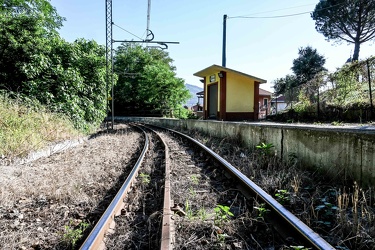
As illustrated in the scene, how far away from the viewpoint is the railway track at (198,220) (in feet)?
7.01

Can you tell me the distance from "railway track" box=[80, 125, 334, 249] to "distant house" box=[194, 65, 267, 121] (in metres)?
13.4

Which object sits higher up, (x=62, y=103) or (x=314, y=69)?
(x=314, y=69)

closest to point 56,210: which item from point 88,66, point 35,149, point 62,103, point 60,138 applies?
point 35,149

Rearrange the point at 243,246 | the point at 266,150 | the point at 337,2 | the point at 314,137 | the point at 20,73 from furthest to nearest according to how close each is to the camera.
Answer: the point at 337,2
the point at 20,73
the point at 266,150
the point at 314,137
the point at 243,246

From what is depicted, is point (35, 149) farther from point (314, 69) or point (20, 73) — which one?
point (314, 69)

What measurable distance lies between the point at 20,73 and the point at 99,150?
15.1ft

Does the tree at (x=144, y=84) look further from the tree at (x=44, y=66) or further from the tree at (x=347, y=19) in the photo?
the tree at (x=347, y=19)

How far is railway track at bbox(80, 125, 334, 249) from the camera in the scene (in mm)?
2137

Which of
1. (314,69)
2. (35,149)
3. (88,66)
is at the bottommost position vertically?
(35,149)

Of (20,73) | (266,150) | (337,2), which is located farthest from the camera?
(337,2)

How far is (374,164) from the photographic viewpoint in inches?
120

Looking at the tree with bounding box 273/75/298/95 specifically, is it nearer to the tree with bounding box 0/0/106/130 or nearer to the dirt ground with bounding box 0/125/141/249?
the tree with bounding box 0/0/106/130

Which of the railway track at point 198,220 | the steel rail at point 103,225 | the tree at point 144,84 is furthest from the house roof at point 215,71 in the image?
the steel rail at point 103,225

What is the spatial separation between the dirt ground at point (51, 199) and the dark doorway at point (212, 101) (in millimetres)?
13641
